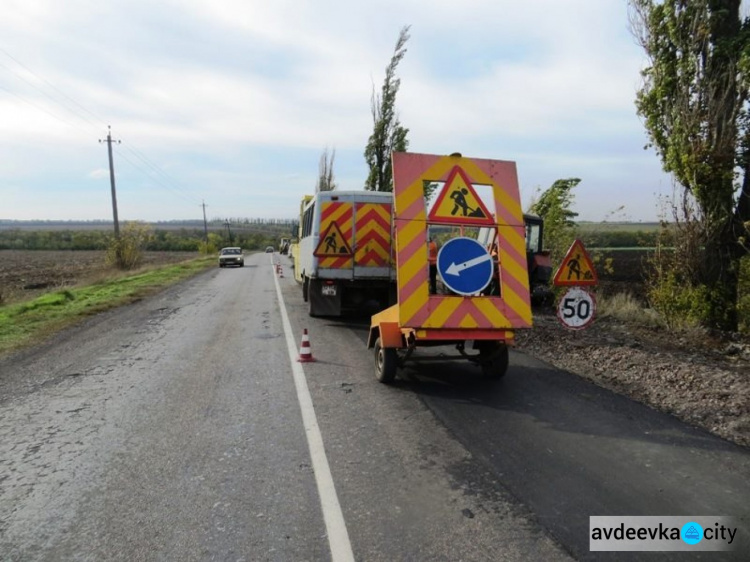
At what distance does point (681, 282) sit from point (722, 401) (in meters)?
5.26

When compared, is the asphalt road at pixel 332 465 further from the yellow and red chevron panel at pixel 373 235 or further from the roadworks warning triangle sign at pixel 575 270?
the yellow and red chevron panel at pixel 373 235

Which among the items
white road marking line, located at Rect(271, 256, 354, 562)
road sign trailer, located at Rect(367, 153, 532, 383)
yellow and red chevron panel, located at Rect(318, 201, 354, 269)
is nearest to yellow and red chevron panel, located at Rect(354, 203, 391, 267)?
yellow and red chevron panel, located at Rect(318, 201, 354, 269)

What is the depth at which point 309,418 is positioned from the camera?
17.8 ft

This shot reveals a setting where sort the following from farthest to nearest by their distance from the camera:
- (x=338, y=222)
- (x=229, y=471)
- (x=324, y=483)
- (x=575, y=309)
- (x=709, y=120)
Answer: (x=338, y=222) < (x=709, y=120) < (x=575, y=309) < (x=229, y=471) < (x=324, y=483)

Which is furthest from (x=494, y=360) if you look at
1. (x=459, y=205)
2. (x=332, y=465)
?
(x=332, y=465)

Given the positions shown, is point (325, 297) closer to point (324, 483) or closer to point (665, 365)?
point (665, 365)

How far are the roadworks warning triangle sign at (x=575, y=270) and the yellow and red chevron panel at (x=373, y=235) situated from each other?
16.4ft

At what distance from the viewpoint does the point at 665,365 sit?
702 cm

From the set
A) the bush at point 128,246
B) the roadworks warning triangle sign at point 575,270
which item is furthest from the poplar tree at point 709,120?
the bush at point 128,246

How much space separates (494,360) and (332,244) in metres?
5.57

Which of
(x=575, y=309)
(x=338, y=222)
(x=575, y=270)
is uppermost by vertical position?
(x=338, y=222)

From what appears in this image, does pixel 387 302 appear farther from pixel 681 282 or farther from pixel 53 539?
pixel 53 539

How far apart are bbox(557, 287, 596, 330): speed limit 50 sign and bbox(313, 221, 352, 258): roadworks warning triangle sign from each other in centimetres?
557

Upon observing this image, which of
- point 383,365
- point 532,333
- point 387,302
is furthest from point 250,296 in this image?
point 383,365
